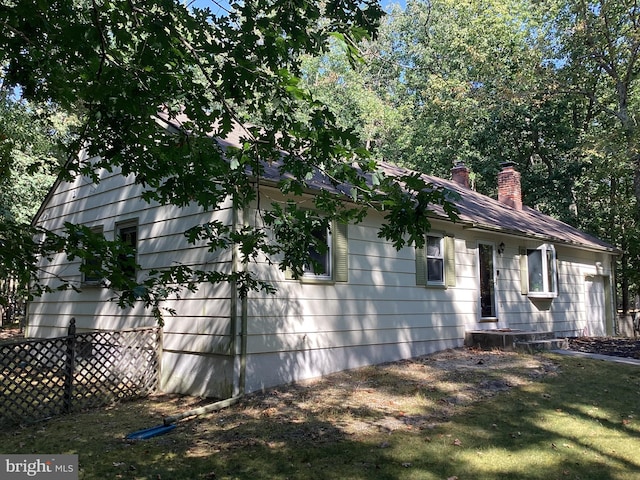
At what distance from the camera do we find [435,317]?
36.2 feet

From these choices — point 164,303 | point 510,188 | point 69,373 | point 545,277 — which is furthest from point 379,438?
point 510,188

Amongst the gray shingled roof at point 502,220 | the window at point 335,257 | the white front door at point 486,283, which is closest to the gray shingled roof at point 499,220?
the gray shingled roof at point 502,220

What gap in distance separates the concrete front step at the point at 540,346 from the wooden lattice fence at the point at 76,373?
7.51 m

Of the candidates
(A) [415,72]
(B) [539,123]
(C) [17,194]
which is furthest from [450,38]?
(C) [17,194]

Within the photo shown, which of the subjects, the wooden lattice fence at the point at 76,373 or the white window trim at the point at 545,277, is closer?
the wooden lattice fence at the point at 76,373

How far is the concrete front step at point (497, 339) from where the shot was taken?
10961mm

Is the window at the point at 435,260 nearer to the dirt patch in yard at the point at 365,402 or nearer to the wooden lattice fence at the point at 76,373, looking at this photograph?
the dirt patch in yard at the point at 365,402

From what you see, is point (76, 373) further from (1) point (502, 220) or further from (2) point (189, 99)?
(1) point (502, 220)

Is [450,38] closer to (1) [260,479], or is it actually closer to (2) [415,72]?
(2) [415,72]

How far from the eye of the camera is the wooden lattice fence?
6797 millimetres

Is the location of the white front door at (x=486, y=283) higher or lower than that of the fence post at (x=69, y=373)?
higher

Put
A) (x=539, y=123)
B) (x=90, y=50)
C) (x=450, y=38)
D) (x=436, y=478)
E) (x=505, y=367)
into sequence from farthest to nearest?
1. (x=450, y=38)
2. (x=539, y=123)
3. (x=505, y=367)
4. (x=436, y=478)
5. (x=90, y=50)

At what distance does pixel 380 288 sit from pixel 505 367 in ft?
8.71

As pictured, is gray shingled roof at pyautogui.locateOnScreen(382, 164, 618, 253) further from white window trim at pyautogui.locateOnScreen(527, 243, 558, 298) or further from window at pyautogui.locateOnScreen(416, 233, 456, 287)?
window at pyautogui.locateOnScreen(416, 233, 456, 287)
